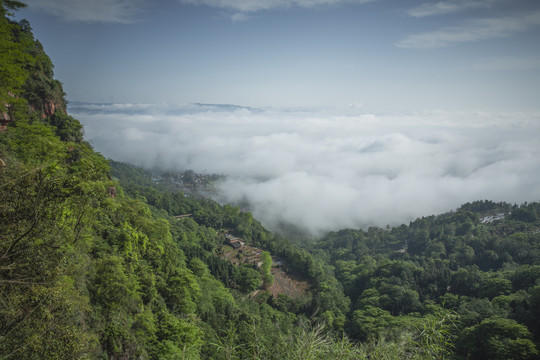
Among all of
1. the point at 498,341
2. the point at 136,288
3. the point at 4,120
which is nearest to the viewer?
the point at 136,288

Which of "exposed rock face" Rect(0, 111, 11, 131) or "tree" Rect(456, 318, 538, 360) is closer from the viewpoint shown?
"exposed rock face" Rect(0, 111, 11, 131)

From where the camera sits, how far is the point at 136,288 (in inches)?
526

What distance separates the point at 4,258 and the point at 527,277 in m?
55.3

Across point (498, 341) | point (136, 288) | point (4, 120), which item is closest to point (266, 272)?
point (498, 341)

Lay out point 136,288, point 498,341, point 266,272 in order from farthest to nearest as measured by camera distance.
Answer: point 266,272, point 498,341, point 136,288

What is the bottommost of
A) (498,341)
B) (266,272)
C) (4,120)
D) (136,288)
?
(266,272)

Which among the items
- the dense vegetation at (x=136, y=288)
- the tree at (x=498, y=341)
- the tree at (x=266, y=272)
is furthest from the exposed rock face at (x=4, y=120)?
the tree at (x=498, y=341)

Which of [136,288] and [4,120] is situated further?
[4,120]

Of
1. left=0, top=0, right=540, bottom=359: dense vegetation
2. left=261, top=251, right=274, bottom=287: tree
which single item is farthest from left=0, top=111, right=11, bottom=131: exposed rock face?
left=261, top=251, right=274, bottom=287: tree

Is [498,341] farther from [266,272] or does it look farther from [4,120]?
[4,120]

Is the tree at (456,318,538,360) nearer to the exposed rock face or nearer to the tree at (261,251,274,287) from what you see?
the tree at (261,251,274,287)

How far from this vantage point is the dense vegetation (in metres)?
6.27

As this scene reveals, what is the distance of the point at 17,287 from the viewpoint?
254 inches

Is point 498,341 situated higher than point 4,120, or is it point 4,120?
point 4,120
